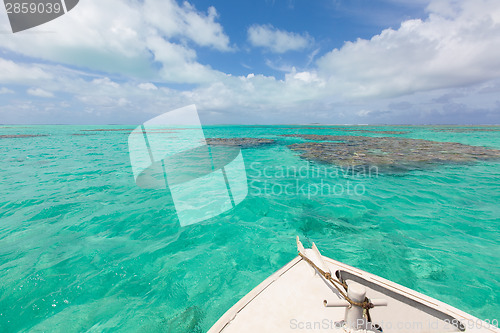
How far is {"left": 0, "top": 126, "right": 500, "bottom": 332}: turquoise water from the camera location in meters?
4.95

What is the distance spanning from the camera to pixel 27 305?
4.91 m

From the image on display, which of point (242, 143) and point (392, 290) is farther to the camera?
point (242, 143)

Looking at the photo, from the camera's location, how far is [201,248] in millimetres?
7383

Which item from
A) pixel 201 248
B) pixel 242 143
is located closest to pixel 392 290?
pixel 201 248

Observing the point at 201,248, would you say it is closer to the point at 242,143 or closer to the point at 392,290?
the point at 392,290

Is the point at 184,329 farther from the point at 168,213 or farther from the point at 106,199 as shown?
the point at 106,199

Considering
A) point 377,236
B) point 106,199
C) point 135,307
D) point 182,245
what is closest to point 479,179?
point 377,236

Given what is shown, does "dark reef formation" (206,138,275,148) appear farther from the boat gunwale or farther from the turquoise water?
the boat gunwale

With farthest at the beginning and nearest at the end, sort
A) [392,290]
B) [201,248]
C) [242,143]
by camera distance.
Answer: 1. [242,143]
2. [201,248]
3. [392,290]

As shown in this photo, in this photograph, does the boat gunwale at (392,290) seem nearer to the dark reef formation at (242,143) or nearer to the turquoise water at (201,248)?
the turquoise water at (201,248)

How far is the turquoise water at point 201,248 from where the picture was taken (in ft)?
16.2

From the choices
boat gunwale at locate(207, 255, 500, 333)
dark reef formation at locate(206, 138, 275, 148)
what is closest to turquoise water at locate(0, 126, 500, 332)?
boat gunwale at locate(207, 255, 500, 333)

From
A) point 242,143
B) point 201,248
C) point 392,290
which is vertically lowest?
point 201,248

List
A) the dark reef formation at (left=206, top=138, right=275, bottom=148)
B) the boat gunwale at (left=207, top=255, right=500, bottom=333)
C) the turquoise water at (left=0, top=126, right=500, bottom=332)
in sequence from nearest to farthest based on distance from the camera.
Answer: the boat gunwale at (left=207, top=255, right=500, bottom=333)
the turquoise water at (left=0, top=126, right=500, bottom=332)
the dark reef formation at (left=206, top=138, right=275, bottom=148)
